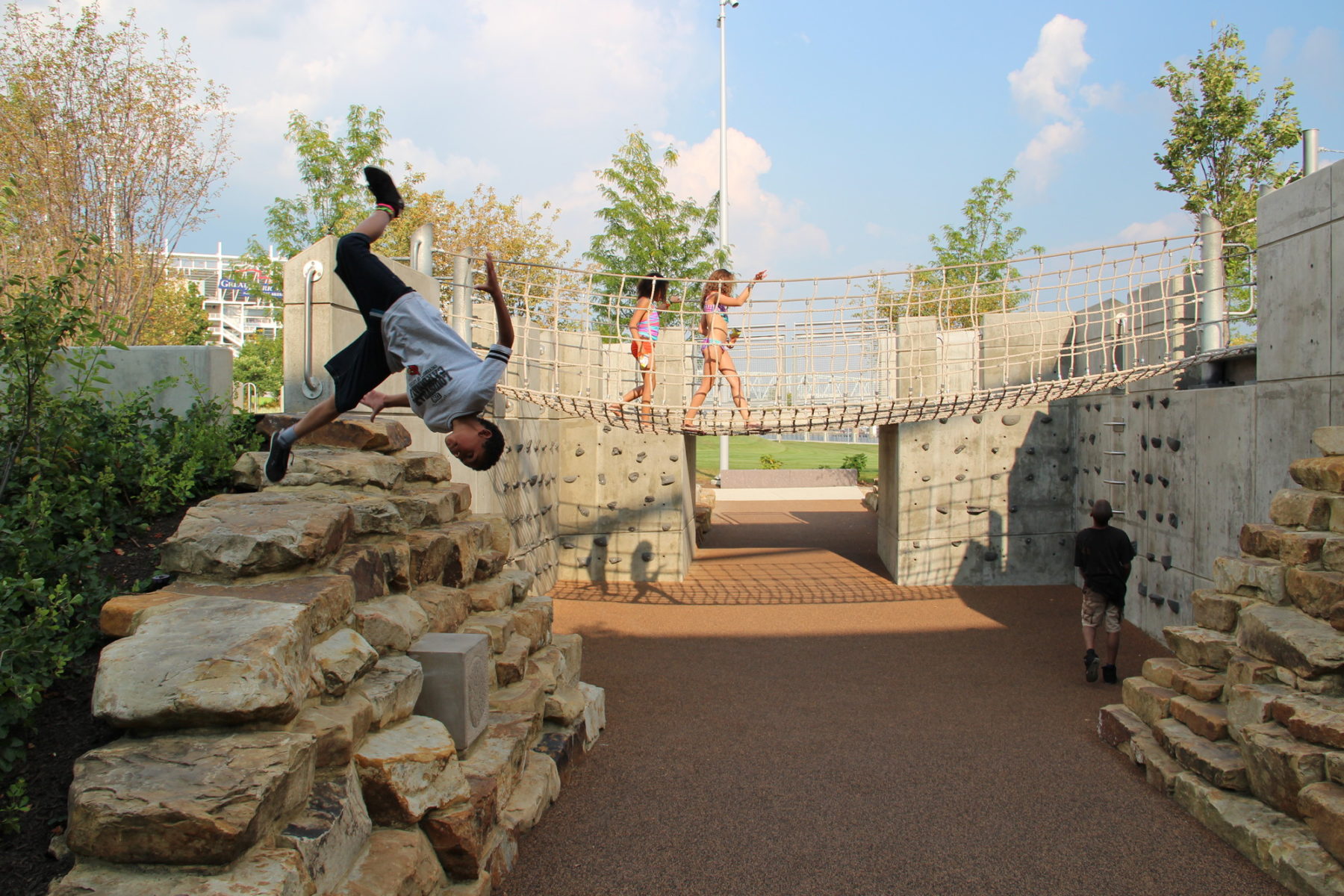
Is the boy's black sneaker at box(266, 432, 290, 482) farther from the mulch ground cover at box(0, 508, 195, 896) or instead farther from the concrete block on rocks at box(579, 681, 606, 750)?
the concrete block on rocks at box(579, 681, 606, 750)

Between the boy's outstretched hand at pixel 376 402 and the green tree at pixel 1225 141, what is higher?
the green tree at pixel 1225 141

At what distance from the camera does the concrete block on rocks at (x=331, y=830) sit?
222 cm

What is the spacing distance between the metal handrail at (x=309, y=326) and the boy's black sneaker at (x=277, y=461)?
4.49 feet

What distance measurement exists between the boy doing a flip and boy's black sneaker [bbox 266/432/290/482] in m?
0.56

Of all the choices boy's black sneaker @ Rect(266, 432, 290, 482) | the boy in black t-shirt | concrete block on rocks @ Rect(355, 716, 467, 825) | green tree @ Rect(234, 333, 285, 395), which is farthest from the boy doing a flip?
green tree @ Rect(234, 333, 285, 395)

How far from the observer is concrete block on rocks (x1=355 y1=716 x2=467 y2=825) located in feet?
8.74

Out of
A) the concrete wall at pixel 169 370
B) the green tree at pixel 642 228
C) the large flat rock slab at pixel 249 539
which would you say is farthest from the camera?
the green tree at pixel 642 228

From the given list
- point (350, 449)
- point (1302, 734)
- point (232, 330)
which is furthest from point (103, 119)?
point (232, 330)

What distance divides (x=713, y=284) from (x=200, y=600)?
5676 millimetres

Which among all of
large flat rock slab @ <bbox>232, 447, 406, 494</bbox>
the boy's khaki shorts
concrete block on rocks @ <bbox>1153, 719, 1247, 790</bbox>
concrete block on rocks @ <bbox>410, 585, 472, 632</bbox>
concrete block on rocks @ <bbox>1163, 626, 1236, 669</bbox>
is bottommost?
concrete block on rocks @ <bbox>1153, 719, 1247, 790</bbox>

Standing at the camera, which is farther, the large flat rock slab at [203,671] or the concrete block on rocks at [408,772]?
the concrete block on rocks at [408,772]

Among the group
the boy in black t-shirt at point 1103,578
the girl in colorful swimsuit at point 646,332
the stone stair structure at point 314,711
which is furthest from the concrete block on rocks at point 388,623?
the boy in black t-shirt at point 1103,578

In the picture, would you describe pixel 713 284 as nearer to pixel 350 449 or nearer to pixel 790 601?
pixel 790 601

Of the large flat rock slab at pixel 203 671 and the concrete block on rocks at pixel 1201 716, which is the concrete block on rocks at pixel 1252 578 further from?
the large flat rock slab at pixel 203 671
